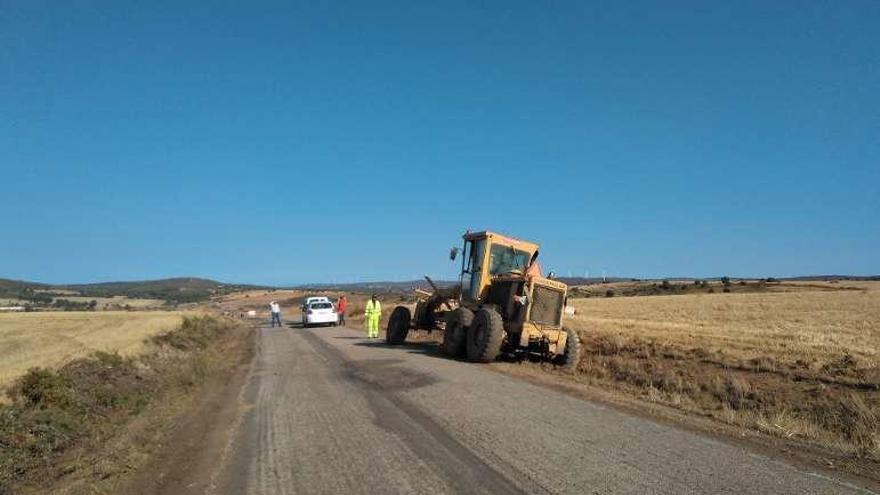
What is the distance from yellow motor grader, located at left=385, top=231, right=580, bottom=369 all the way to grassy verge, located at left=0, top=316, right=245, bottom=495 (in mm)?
6071

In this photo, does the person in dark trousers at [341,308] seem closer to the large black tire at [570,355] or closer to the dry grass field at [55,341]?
the dry grass field at [55,341]

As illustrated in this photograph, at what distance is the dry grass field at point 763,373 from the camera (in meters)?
9.23

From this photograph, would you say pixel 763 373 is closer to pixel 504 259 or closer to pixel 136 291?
pixel 504 259

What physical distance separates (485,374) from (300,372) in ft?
13.1

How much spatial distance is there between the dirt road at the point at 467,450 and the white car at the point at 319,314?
25.1 m

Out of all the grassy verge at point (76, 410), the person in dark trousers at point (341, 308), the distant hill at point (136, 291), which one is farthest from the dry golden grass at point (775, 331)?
the distant hill at point (136, 291)

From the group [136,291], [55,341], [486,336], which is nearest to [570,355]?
[486,336]

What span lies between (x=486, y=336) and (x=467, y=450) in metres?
8.22

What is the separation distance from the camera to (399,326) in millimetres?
20844

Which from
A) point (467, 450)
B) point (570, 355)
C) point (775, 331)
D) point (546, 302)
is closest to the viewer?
point (467, 450)

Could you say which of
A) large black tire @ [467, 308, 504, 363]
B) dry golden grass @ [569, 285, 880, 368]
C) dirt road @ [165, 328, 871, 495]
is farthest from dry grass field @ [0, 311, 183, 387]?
dry golden grass @ [569, 285, 880, 368]

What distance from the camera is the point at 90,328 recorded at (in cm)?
3412

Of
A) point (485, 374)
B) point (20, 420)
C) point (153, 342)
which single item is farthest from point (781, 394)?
point (153, 342)

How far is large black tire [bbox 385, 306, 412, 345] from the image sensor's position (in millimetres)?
20734
